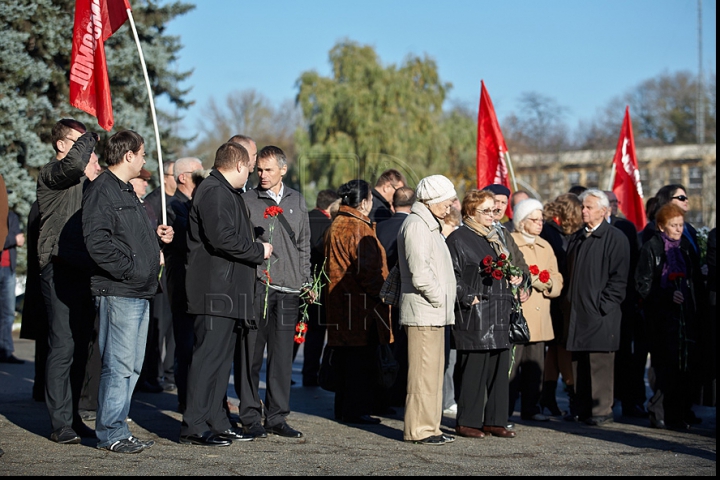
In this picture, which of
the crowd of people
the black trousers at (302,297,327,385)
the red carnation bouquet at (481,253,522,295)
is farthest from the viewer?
the black trousers at (302,297,327,385)

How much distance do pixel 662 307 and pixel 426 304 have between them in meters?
2.82

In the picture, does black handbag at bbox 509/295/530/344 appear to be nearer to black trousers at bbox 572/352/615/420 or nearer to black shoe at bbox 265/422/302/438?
black trousers at bbox 572/352/615/420

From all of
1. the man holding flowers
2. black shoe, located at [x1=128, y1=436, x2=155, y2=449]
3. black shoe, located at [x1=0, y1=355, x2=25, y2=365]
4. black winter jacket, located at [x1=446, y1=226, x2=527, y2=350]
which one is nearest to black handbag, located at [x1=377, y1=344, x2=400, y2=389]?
black winter jacket, located at [x1=446, y1=226, x2=527, y2=350]

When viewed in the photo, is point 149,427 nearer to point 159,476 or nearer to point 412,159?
point 159,476

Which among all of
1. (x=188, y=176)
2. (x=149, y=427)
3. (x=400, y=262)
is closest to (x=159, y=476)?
(x=149, y=427)

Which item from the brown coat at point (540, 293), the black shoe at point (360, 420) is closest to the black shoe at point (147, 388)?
the black shoe at point (360, 420)

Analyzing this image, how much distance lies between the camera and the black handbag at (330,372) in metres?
8.27

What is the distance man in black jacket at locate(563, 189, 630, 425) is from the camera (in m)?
8.61

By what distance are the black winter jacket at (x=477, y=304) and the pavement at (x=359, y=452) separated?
0.84 metres

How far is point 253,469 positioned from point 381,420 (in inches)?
106

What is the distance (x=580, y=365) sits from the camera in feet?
29.5

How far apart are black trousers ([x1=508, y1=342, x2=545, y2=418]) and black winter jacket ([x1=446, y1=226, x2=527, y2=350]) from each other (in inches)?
45.0

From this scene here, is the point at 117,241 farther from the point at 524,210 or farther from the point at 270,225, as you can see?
the point at 524,210

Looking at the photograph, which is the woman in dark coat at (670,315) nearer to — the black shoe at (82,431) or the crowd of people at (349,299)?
the crowd of people at (349,299)
